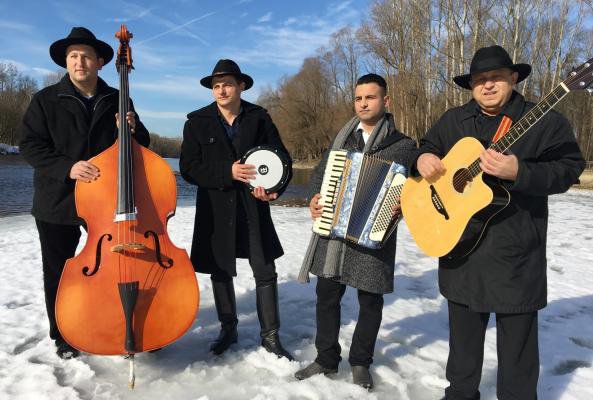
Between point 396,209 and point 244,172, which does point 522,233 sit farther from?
point 244,172

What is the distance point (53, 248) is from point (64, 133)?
826 mm

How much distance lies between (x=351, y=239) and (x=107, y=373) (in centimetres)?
189

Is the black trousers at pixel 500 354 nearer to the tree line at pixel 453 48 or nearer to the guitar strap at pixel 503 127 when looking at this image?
the guitar strap at pixel 503 127

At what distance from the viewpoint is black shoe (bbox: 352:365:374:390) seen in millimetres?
2738

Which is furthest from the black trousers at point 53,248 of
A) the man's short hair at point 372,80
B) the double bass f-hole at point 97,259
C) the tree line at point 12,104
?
the tree line at point 12,104

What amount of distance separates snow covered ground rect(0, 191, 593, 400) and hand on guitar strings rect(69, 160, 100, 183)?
131cm

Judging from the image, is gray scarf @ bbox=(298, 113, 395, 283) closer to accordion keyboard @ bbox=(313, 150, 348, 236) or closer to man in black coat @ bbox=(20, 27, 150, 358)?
accordion keyboard @ bbox=(313, 150, 348, 236)

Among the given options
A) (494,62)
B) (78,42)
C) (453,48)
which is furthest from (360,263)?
(453,48)

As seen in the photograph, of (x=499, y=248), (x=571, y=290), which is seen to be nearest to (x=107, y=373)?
(x=499, y=248)

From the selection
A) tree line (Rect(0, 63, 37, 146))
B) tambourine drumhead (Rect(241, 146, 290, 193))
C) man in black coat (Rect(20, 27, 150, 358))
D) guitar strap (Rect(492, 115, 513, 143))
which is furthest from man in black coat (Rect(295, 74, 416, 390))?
tree line (Rect(0, 63, 37, 146))

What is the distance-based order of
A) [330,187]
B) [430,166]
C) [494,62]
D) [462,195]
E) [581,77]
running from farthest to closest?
1. [330,187]
2. [430,166]
3. [462,195]
4. [494,62]
5. [581,77]

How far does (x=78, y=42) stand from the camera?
2770 mm

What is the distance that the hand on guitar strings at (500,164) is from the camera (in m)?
1.97

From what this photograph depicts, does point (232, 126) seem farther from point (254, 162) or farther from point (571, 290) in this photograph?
point (571, 290)
